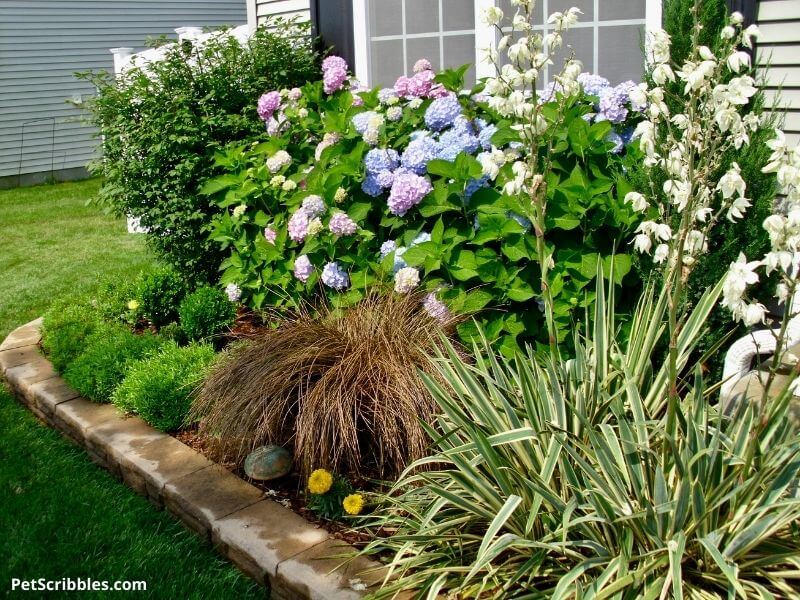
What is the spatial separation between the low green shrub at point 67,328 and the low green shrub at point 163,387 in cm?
53

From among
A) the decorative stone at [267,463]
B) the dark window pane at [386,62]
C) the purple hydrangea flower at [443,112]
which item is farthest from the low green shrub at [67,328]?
the dark window pane at [386,62]

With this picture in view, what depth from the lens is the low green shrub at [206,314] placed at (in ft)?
13.5

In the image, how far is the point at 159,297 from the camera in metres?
4.49

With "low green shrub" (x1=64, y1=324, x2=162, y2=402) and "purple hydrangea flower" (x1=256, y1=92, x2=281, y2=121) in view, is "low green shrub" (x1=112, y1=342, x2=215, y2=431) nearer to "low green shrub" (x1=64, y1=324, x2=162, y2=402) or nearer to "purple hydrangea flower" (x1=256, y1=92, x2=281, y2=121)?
"low green shrub" (x1=64, y1=324, x2=162, y2=402)

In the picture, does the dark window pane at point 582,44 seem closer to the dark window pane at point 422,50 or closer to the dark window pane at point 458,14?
the dark window pane at point 458,14

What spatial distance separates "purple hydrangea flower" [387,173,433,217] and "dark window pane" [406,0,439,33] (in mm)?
→ 1632

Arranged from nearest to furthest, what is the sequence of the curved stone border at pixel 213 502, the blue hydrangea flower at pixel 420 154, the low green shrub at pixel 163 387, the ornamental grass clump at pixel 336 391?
the curved stone border at pixel 213 502
the ornamental grass clump at pixel 336 391
the low green shrub at pixel 163 387
the blue hydrangea flower at pixel 420 154

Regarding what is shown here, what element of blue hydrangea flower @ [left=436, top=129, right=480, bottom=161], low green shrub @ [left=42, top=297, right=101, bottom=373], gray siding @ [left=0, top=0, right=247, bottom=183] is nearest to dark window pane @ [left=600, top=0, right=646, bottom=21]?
blue hydrangea flower @ [left=436, top=129, right=480, bottom=161]

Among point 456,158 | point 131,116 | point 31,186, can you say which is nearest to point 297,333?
point 456,158

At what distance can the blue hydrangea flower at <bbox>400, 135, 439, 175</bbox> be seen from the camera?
3564 millimetres

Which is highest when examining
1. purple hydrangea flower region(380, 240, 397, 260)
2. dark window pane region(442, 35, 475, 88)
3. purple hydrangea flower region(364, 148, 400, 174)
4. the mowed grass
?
dark window pane region(442, 35, 475, 88)

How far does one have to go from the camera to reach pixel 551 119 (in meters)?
3.33

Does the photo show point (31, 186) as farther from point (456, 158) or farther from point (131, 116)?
point (456, 158)

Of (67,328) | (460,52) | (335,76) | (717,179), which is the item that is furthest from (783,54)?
(67,328)
